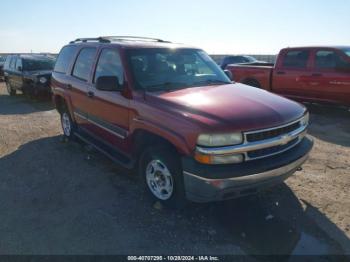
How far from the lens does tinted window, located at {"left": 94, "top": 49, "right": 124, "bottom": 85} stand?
4.15 m

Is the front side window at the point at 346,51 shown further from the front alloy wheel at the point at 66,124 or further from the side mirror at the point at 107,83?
the front alloy wheel at the point at 66,124

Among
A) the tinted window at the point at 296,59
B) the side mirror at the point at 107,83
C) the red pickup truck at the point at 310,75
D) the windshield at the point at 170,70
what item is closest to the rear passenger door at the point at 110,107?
the side mirror at the point at 107,83

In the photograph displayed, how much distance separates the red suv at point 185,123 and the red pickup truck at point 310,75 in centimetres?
476

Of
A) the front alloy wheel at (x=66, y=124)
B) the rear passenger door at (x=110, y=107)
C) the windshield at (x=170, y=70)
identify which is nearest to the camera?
the windshield at (x=170, y=70)

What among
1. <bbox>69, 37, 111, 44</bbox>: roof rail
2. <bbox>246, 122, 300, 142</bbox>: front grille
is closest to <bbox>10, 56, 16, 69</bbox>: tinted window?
<bbox>69, 37, 111, 44</bbox>: roof rail

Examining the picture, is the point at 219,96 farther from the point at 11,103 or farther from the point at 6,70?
the point at 6,70

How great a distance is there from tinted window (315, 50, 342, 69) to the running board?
254 inches

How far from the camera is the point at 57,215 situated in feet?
12.0

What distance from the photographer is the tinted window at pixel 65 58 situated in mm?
5820

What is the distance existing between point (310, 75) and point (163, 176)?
657 centimetres

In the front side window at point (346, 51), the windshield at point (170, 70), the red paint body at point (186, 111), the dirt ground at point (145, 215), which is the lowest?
the dirt ground at point (145, 215)

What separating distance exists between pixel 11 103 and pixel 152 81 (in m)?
9.75

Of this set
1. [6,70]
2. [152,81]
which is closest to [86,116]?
[152,81]

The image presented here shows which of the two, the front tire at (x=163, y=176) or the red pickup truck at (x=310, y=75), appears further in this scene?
the red pickup truck at (x=310, y=75)
